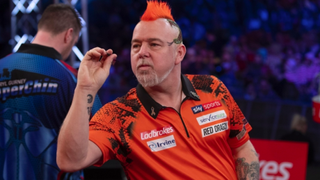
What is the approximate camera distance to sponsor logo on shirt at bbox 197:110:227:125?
1.97m

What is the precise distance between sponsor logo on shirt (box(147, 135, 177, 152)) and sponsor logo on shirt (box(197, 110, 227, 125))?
213mm

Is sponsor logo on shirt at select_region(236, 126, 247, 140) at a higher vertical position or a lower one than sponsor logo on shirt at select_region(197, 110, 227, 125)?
lower

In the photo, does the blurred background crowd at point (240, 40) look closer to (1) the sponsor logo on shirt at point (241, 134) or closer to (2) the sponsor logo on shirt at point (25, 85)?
(2) the sponsor logo on shirt at point (25, 85)

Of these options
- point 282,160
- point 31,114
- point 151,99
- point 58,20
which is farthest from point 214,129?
point 282,160

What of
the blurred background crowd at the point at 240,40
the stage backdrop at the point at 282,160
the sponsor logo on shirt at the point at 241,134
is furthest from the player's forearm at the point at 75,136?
the blurred background crowd at the point at 240,40

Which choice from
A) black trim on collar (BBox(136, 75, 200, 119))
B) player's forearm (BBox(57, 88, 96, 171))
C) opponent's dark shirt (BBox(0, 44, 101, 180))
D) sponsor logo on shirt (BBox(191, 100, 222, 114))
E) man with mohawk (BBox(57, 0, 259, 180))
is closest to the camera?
player's forearm (BBox(57, 88, 96, 171))

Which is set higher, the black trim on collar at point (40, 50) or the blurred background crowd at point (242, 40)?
the blurred background crowd at point (242, 40)

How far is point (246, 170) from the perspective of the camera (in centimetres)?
210

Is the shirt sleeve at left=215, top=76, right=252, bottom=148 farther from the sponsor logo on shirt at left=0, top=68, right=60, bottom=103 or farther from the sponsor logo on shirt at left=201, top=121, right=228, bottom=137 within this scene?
the sponsor logo on shirt at left=0, top=68, right=60, bottom=103

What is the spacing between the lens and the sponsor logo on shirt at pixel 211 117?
1.97 m

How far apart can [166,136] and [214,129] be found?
299 mm

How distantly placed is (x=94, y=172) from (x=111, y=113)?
2370 millimetres

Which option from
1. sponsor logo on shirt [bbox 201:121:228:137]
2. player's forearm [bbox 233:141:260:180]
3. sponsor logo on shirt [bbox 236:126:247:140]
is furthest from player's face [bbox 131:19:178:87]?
player's forearm [bbox 233:141:260:180]

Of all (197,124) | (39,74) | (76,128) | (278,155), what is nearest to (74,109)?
(76,128)
